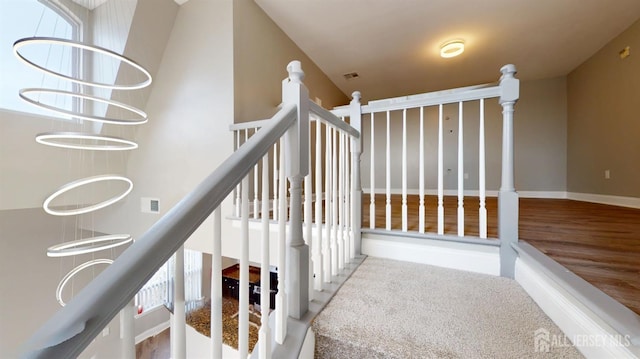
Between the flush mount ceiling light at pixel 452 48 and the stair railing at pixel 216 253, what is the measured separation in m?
3.01

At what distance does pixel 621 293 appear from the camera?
0.86 metres

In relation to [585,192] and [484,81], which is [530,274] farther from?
[484,81]

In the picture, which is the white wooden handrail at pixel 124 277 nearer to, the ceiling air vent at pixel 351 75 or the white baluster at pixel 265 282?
the white baluster at pixel 265 282

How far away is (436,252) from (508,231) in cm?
41

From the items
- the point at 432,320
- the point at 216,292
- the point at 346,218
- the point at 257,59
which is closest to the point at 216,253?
the point at 216,292

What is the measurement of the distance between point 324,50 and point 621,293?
147 inches

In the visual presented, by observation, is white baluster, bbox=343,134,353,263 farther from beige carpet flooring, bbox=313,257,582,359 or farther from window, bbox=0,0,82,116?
window, bbox=0,0,82,116

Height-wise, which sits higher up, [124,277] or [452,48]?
[452,48]

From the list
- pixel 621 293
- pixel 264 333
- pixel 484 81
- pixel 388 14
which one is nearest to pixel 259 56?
pixel 388 14

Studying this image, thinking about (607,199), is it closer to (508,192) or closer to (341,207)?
(508,192)

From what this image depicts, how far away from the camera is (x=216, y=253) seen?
2.06 feet

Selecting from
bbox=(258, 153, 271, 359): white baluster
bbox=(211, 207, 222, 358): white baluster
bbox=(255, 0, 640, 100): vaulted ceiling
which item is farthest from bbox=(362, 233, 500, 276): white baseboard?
bbox=(255, 0, 640, 100): vaulted ceiling

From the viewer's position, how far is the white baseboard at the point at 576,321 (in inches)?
27.4

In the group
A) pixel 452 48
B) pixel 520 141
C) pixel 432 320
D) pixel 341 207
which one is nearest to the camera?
pixel 432 320
